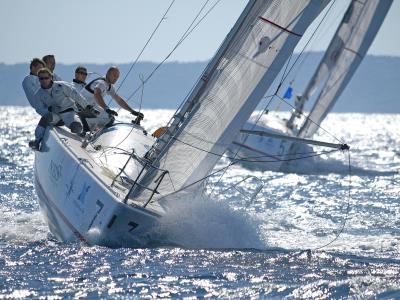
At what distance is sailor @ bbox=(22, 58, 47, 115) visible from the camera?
10.8 meters

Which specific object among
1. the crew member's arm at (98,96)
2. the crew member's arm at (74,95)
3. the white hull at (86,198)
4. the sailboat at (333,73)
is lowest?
the white hull at (86,198)

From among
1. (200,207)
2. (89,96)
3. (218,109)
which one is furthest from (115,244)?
(89,96)

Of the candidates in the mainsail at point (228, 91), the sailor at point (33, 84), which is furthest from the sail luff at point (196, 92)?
the sailor at point (33, 84)

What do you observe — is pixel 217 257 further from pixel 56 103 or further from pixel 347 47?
pixel 347 47

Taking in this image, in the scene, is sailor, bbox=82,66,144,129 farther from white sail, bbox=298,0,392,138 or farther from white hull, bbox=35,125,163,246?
white sail, bbox=298,0,392,138

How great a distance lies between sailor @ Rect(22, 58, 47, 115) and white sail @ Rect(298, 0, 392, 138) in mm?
10931

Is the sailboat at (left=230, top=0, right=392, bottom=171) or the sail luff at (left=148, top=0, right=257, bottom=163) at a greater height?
the sailboat at (left=230, top=0, right=392, bottom=171)

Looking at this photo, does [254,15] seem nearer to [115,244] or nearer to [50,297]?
[115,244]

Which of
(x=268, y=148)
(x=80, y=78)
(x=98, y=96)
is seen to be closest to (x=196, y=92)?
(x=98, y=96)

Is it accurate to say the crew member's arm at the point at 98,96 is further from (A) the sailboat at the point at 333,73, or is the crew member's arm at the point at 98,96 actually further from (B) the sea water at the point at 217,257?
(A) the sailboat at the point at 333,73

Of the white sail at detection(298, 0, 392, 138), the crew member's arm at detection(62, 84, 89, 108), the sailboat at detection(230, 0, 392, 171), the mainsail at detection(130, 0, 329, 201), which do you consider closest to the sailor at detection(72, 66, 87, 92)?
the crew member's arm at detection(62, 84, 89, 108)

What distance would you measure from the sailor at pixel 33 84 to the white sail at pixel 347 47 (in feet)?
35.9

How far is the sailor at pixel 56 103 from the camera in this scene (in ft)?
34.6

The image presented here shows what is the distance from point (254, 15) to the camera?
939cm
